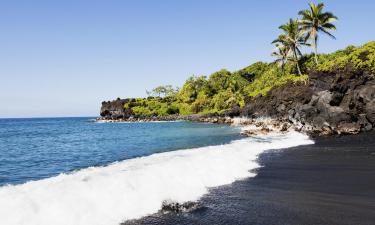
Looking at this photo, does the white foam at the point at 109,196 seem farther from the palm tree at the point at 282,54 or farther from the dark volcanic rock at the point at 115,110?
the dark volcanic rock at the point at 115,110

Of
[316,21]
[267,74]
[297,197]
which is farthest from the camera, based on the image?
[267,74]

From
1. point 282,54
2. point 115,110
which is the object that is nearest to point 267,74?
point 282,54

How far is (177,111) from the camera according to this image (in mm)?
139125

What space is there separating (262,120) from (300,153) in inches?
1562

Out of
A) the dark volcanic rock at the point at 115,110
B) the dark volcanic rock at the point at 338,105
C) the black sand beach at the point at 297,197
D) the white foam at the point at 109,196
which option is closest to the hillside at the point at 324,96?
the dark volcanic rock at the point at 338,105

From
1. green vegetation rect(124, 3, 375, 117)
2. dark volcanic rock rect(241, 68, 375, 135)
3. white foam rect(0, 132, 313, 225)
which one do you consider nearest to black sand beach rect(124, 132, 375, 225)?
white foam rect(0, 132, 313, 225)

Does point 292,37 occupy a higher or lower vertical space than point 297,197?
higher

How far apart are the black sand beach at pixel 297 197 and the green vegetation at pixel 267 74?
28.7 m

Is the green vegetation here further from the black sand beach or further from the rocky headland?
the black sand beach

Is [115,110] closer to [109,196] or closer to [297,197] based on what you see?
[109,196]

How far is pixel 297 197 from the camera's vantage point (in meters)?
13.8

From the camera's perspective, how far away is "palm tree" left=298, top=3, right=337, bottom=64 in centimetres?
6078

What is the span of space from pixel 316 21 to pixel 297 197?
55361 mm

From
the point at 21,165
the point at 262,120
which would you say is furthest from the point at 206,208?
the point at 262,120
